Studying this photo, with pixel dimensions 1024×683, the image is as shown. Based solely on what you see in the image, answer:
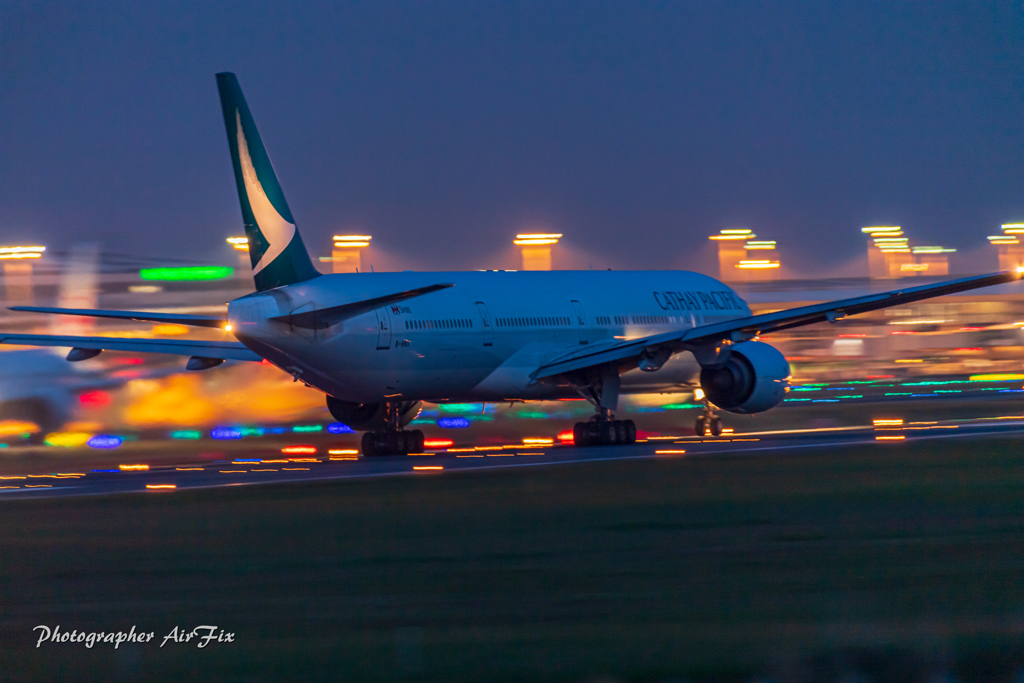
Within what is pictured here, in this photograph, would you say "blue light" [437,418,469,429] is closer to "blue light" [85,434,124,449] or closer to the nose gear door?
"blue light" [85,434,124,449]

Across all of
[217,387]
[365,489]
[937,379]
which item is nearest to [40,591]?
[365,489]

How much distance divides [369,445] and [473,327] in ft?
12.7

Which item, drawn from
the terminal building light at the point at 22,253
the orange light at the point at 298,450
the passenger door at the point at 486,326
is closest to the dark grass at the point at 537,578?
the passenger door at the point at 486,326

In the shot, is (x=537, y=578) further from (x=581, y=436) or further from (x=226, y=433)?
(x=226, y=433)

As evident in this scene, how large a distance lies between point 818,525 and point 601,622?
620cm

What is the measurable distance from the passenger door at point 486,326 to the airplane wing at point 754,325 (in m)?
1.61

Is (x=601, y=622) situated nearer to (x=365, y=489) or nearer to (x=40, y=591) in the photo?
(x=40, y=591)

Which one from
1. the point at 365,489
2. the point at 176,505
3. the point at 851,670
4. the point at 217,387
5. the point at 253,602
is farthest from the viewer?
the point at 217,387

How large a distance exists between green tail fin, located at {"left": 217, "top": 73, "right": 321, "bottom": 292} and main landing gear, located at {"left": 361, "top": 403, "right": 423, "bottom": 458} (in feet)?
20.5

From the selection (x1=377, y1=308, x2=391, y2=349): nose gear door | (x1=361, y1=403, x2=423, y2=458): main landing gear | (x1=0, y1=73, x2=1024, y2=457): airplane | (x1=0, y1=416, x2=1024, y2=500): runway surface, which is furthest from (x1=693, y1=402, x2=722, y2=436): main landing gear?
(x1=377, y1=308, x2=391, y2=349): nose gear door

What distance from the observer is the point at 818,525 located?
15.0 m

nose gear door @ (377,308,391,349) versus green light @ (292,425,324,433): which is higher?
nose gear door @ (377,308,391,349)

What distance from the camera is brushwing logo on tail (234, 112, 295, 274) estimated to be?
78.0ft

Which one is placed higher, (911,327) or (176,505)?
(911,327)
